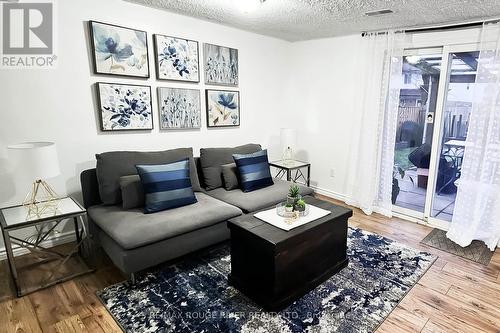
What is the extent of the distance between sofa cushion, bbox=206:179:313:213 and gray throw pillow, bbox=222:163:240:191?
0.22 ft

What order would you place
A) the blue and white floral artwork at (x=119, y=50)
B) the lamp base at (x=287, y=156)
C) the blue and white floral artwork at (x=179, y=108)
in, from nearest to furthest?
the blue and white floral artwork at (x=119, y=50) → the blue and white floral artwork at (x=179, y=108) → the lamp base at (x=287, y=156)

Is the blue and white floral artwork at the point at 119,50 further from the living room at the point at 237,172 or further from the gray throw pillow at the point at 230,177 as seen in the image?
the gray throw pillow at the point at 230,177

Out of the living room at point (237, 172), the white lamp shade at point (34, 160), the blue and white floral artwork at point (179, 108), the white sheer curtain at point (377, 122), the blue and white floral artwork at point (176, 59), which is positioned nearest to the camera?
the living room at point (237, 172)

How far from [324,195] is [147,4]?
3.42 metres

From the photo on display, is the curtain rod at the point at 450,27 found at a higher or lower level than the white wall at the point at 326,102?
higher

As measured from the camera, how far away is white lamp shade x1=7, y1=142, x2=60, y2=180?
7.05ft

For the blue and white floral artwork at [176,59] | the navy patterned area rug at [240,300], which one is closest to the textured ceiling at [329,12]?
the blue and white floral artwork at [176,59]

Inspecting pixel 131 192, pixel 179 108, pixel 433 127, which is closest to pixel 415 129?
pixel 433 127

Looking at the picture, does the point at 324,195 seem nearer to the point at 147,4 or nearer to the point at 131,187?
the point at 131,187

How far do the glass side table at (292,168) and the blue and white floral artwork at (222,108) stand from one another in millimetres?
846

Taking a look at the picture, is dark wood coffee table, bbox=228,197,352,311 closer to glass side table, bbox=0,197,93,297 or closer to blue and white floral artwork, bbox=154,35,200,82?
glass side table, bbox=0,197,93,297

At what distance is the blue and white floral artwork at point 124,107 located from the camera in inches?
112

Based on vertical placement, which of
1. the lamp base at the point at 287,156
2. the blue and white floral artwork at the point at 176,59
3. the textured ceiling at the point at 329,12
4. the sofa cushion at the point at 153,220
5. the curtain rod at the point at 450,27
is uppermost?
the textured ceiling at the point at 329,12

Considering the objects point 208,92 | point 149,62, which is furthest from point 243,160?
point 149,62
